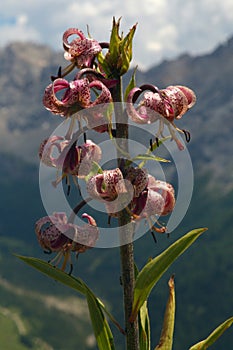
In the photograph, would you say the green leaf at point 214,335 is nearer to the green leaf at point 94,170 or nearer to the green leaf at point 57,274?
the green leaf at point 57,274

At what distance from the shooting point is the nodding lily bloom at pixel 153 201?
Result: 2.58 metres

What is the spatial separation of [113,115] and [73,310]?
531ft

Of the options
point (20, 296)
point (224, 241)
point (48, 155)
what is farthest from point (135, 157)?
point (20, 296)

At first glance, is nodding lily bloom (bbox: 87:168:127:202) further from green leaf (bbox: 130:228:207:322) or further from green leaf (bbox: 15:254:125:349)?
green leaf (bbox: 15:254:125:349)

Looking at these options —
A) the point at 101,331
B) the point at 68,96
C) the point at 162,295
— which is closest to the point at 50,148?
the point at 68,96

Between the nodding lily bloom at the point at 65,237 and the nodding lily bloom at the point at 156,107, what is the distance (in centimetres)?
61

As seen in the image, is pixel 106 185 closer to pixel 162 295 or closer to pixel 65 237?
pixel 65 237

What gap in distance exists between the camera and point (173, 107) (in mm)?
2418

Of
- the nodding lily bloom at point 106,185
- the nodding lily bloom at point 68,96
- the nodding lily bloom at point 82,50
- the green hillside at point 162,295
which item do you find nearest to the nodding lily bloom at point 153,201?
the nodding lily bloom at point 106,185

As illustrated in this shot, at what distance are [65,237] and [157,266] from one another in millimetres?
483

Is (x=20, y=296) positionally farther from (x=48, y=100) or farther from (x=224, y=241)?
(x=48, y=100)

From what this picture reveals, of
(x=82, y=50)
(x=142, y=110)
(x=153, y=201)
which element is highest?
(x=82, y=50)

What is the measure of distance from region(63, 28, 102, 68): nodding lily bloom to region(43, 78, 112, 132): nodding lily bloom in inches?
7.3

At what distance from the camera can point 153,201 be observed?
103 inches
